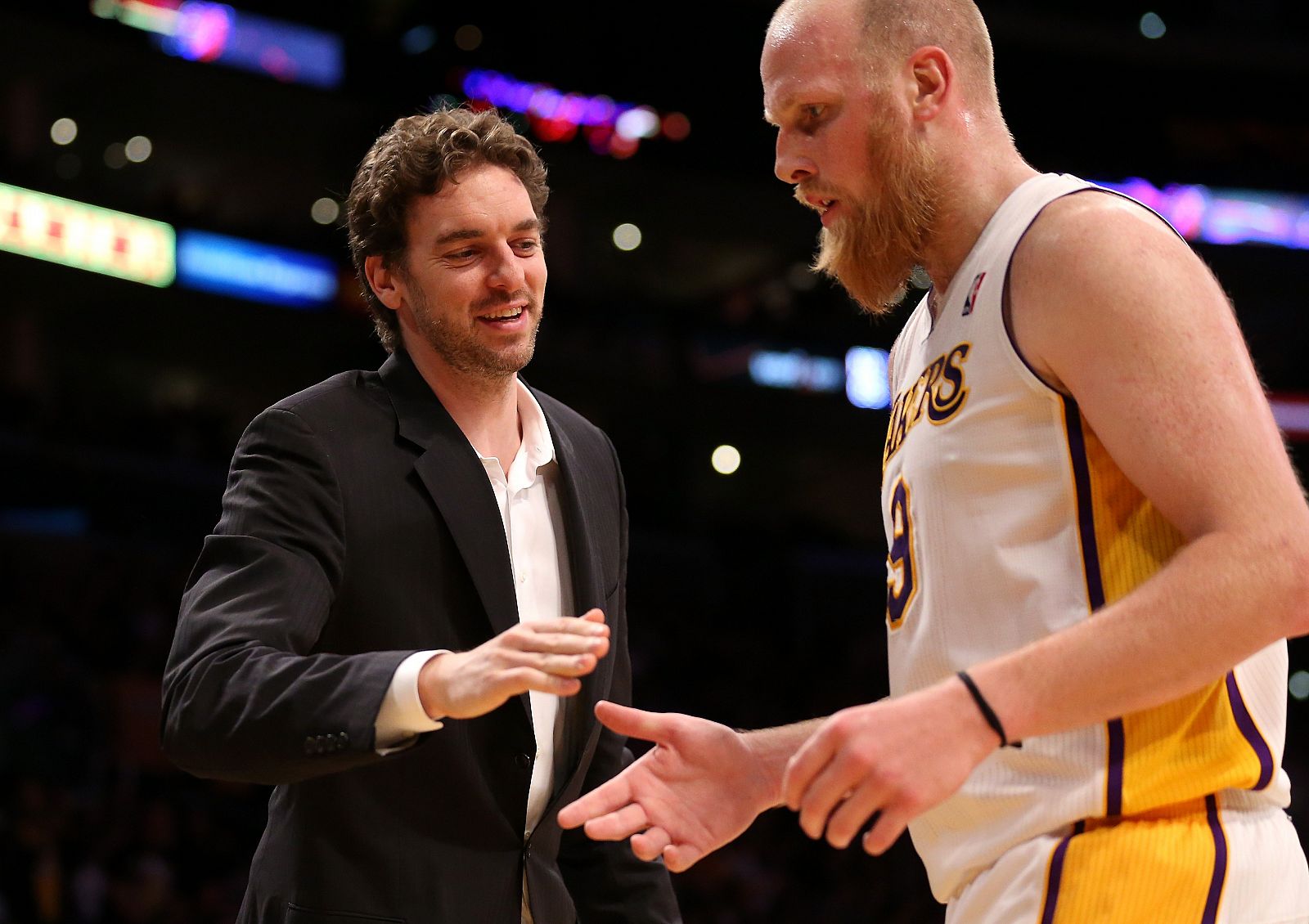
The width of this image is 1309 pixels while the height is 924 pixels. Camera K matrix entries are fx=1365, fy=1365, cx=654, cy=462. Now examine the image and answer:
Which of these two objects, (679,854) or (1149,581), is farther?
(679,854)

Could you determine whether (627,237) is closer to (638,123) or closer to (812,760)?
(638,123)

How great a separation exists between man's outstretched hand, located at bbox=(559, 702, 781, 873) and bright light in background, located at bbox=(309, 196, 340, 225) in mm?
21086

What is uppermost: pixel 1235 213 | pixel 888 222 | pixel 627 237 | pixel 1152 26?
pixel 1152 26

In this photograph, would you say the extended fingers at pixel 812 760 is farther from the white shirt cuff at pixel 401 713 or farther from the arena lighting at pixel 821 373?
the arena lighting at pixel 821 373

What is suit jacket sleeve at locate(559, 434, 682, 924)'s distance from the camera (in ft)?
10.4

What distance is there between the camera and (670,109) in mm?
23547

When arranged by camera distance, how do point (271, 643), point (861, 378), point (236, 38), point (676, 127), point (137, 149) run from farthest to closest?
1. point (676, 127)
2. point (137, 149)
3. point (861, 378)
4. point (236, 38)
5. point (271, 643)

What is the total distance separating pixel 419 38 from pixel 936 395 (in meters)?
22.1

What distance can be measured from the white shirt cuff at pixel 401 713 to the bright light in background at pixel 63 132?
69.3 feet

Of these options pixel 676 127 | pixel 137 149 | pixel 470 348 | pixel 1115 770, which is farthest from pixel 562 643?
pixel 676 127

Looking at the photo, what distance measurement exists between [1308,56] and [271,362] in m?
18.1

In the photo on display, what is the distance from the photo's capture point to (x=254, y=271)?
18.3 m

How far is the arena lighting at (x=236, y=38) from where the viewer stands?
1881 cm

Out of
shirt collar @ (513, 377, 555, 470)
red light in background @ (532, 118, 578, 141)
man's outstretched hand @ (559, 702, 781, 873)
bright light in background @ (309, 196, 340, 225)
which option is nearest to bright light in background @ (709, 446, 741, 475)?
red light in background @ (532, 118, 578, 141)
